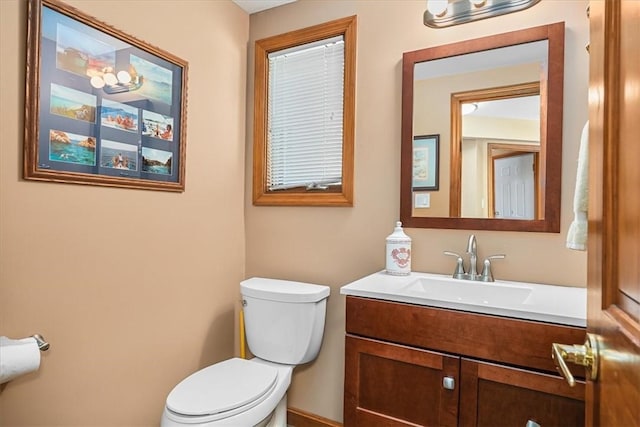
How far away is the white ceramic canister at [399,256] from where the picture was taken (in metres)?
1.68

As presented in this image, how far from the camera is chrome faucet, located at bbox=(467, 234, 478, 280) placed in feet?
5.21

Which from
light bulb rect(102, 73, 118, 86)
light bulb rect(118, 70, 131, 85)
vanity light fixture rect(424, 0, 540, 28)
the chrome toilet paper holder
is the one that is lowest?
the chrome toilet paper holder

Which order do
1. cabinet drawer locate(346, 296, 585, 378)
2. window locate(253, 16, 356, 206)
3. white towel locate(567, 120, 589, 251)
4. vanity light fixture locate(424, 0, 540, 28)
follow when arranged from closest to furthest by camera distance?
white towel locate(567, 120, 589, 251) → cabinet drawer locate(346, 296, 585, 378) → vanity light fixture locate(424, 0, 540, 28) → window locate(253, 16, 356, 206)

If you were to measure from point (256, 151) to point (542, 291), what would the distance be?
1576 mm

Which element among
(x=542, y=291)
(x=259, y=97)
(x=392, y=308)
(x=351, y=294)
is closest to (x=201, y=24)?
(x=259, y=97)

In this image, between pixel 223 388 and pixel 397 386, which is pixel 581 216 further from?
pixel 223 388

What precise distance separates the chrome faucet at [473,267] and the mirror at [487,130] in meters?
0.09

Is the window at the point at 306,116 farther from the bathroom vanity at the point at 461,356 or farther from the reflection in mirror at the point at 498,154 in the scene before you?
the bathroom vanity at the point at 461,356

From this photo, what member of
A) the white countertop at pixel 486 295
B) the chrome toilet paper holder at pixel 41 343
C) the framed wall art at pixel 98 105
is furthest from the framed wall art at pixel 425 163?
the chrome toilet paper holder at pixel 41 343

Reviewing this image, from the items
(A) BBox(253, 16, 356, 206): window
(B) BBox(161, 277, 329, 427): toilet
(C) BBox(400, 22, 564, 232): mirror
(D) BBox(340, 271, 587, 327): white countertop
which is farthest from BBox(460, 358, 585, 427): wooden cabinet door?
A: (A) BBox(253, 16, 356, 206): window

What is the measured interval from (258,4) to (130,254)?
1508 mm

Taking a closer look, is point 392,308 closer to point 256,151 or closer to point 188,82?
point 256,151

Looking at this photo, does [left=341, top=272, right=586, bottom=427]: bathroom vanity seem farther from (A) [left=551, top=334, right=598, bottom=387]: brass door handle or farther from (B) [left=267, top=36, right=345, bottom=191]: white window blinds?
(B) [left=267, top=36, right=345, bottom=191]: white window blinds

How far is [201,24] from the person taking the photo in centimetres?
189
